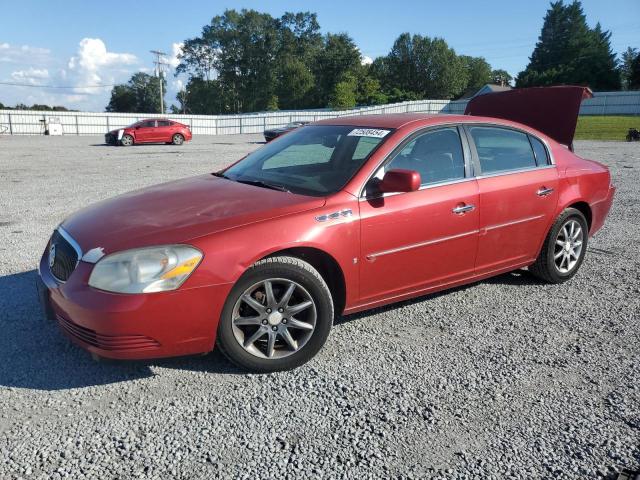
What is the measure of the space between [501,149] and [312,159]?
5.24 ft

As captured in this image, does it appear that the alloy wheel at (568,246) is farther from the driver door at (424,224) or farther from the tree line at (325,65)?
the tree line at (325,65)

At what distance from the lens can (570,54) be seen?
97375 millimetres

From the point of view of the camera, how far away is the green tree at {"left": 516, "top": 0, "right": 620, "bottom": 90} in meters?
80.6

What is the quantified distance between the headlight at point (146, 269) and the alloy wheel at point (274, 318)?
0.38 metres

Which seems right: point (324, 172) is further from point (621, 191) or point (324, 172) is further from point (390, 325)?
point (621, 191)

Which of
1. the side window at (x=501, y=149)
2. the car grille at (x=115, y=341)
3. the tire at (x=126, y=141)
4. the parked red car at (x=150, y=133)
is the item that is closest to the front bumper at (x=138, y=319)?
the car grille at (x=115, y=341)

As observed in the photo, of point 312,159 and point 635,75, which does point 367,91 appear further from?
point 312,159

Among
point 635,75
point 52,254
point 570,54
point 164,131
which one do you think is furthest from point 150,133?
point 570,54

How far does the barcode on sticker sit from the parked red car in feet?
80.8

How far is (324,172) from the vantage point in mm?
3949

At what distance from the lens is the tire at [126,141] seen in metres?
26.5

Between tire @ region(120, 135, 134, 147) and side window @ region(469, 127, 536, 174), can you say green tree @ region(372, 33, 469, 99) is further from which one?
side window @ region(469, 127, 536, 174)

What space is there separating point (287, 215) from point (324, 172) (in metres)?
0.77

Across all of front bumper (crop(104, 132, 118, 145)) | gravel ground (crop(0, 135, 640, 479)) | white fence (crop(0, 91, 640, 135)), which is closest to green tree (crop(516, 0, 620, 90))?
white fence (crop(0, 91, 640, 135))
